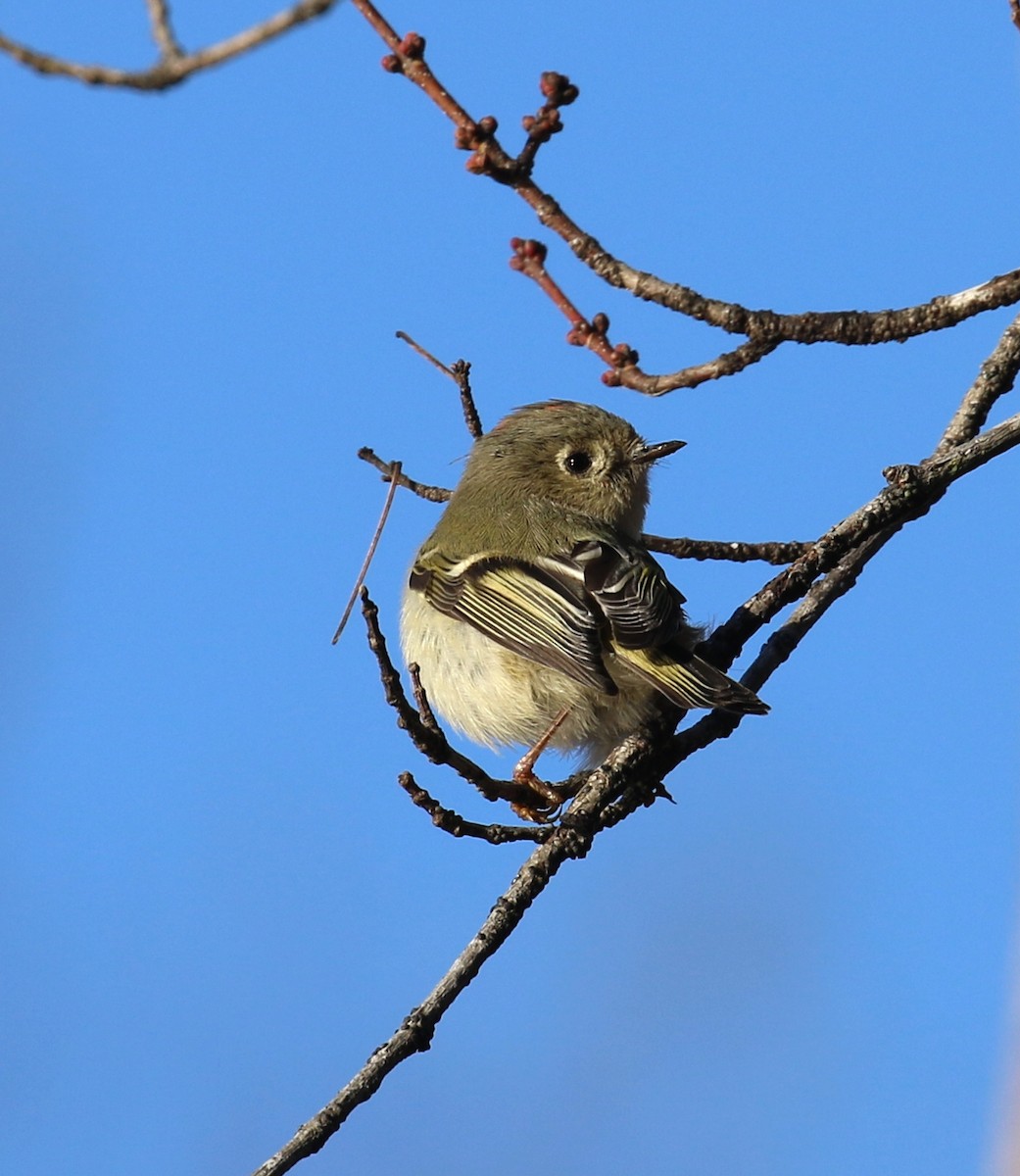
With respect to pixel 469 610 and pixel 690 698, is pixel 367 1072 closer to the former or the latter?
pixel 690 698

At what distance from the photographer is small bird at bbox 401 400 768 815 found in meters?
3.31

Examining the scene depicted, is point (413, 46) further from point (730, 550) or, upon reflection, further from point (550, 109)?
point (730, 550)

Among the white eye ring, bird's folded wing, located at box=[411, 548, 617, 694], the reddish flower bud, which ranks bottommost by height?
the reddish flower bud

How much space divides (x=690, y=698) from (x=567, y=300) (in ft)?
2.52

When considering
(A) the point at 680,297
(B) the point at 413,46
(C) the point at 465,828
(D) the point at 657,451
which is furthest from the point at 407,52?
(D) the point at 657,451

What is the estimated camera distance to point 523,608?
356 cm

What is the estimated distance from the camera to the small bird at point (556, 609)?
3309mm

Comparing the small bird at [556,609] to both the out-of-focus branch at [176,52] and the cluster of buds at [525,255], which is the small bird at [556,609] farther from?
the out-of-focus branch at [176,52]

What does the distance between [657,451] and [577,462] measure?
0.81ft

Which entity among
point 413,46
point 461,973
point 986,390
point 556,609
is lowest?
point 461,973

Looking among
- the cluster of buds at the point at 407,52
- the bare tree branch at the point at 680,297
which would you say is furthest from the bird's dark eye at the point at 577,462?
the cluster of buds at the point at 407,52

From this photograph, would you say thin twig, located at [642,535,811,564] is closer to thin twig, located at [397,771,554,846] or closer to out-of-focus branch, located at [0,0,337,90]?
thin twig, located at [397,771,554,846]

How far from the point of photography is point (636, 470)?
4.38 m

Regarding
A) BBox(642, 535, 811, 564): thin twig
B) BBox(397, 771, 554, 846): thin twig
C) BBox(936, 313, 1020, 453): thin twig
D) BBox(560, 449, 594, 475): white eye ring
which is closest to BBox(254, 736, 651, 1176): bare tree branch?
BBox(397, 771, 554, 846): thin twig
